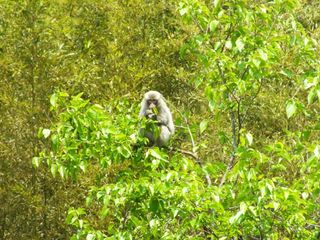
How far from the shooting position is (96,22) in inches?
504

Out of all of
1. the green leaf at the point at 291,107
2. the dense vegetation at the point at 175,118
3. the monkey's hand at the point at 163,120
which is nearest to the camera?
the green leaf at the point at 291,107

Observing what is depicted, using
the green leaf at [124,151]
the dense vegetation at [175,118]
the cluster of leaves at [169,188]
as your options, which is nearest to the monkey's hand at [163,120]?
the dense vegetation at [175,118]

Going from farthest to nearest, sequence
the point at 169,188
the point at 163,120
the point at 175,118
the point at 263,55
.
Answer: the point at 175,118
the point at 163,120
the point at 263,55
the point at 169,188

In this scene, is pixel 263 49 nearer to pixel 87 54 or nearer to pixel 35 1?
pixel 35 1

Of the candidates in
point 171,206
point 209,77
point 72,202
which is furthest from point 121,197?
point 72,202

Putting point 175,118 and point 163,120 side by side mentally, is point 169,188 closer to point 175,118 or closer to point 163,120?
point 163,120

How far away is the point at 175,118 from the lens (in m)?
9.67

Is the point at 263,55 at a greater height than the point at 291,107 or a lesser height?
greater

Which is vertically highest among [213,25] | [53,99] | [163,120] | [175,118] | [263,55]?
[213,25]

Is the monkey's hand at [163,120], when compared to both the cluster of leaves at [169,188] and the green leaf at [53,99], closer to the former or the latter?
the cluster of leaves at [169,188]

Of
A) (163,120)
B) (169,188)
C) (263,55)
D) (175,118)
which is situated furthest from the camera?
(175,118)

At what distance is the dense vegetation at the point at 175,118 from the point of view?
203 inches

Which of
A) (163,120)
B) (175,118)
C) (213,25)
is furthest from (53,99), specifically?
(175,118)

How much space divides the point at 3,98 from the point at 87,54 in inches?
81.4
